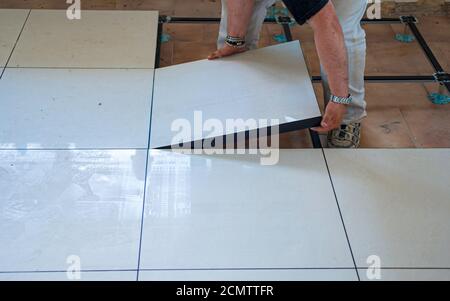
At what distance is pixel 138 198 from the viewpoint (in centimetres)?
181

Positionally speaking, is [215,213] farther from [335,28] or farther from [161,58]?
[161,58]

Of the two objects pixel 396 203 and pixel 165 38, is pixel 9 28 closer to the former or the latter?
pixel 165 38

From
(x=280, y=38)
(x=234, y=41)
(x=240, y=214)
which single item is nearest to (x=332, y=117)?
(x=240, y=214)

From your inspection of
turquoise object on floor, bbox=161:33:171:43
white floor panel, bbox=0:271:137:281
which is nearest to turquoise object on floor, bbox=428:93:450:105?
turquoise object on floor, bbox=161:33:171:43

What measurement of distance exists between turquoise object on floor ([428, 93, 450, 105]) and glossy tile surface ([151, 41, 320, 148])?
1.83ft

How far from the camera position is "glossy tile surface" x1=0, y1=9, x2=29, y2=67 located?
2.47 meters

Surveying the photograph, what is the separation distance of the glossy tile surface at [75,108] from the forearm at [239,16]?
379 mm

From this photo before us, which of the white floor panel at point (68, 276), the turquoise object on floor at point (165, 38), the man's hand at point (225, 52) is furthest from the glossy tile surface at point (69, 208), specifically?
the turquoise object on floor at point (165, 38)

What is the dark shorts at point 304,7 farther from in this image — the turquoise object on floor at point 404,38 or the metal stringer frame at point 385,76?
the turquoise object on floor at point 404,38

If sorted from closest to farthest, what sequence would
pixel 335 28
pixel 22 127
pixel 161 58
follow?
pixel 335 28, pixel 22 127, pixel 161 58

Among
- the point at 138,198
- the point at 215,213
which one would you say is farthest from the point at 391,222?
the point at 138,198

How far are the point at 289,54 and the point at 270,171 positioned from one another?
0.59 m

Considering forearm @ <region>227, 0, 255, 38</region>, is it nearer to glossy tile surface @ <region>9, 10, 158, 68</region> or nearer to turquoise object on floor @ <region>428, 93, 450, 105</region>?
glossy tile surface @ <region>9, 10, 158, 68</region>

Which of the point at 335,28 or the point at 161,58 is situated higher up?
the point at 335,28
